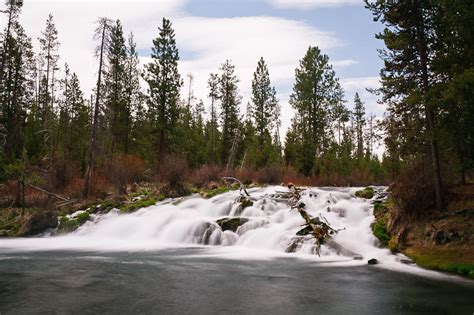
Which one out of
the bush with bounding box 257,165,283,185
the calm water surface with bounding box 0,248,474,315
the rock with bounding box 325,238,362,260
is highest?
the bush with bounding box 257,165,283,185

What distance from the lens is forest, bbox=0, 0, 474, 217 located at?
46.9 feet

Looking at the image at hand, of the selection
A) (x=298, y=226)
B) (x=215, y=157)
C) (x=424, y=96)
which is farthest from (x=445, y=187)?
(x=215, y=157)

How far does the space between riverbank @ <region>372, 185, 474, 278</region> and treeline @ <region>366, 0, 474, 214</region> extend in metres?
0.46

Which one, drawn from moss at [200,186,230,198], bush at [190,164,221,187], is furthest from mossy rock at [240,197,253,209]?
bush at [190,164,221,187]

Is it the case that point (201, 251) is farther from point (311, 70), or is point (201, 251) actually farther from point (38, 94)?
point (38, 94)

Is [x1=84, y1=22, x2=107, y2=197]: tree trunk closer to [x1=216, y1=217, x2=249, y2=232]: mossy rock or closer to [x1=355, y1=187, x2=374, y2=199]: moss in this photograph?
[x1=216, y1=217, x2=249, y2=232]: mossy rock

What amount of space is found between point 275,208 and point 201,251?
466 centimetres

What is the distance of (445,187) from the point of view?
1544 cm

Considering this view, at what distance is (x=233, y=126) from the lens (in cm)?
4372

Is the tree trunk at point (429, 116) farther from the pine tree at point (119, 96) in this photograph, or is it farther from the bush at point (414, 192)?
the pine tree at point (119, 96)

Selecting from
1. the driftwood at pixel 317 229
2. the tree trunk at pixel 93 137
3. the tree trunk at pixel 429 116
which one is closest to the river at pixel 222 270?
the driftwood at pixel 317 229

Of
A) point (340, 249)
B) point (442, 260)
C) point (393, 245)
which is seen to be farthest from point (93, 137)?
point (442, 260)

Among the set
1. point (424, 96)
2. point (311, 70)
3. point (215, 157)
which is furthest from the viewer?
point (215, 157)

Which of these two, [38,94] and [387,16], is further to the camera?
[38,94]
